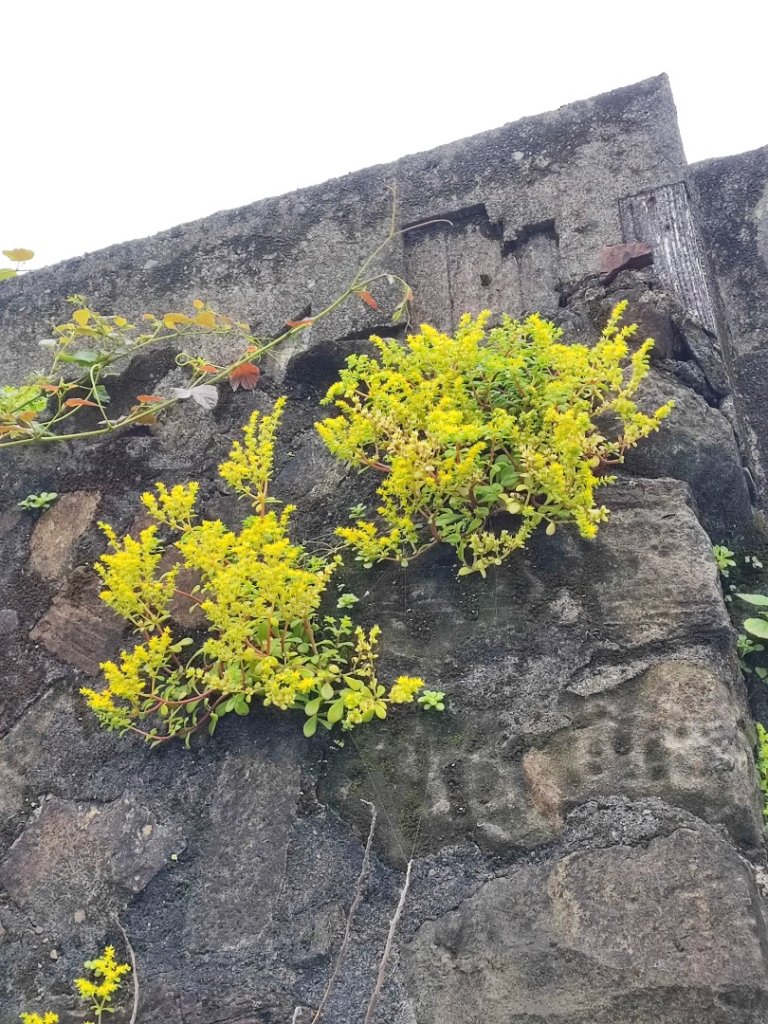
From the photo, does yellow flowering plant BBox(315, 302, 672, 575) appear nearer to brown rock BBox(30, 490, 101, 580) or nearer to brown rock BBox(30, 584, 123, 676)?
brown rock BBox(30, 584, 123, 676)

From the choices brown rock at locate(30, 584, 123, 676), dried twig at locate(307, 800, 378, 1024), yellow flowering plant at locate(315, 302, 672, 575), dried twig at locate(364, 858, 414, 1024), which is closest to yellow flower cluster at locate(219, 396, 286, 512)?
yellow flowering plant at locate(315, 302, 672, 575)

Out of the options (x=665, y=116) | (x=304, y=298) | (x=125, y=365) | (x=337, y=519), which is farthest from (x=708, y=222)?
(x=125, y=365)

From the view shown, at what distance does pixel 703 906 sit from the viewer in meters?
1.50

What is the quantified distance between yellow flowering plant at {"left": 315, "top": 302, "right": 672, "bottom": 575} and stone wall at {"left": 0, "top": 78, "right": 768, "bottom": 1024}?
73 mm

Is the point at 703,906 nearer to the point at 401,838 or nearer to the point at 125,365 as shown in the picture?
the point at 401,838

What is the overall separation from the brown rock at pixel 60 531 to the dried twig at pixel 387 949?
119 cm

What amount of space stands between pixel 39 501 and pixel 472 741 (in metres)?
1.33

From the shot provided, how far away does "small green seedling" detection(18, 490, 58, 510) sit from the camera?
2.44 m

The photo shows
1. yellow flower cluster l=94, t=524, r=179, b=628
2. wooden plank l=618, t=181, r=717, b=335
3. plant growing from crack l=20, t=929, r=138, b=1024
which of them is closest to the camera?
plant growing from crack l=20, t=929, r=138, b=1024

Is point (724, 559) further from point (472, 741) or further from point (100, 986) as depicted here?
point (100, 986)

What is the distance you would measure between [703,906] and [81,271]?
2.34 m

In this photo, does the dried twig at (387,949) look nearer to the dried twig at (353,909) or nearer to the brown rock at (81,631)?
the dried twig at (353,909)

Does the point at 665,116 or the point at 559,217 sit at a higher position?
the point at 665,116

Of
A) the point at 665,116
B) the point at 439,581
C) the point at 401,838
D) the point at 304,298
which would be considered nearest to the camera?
the point at 401,838
